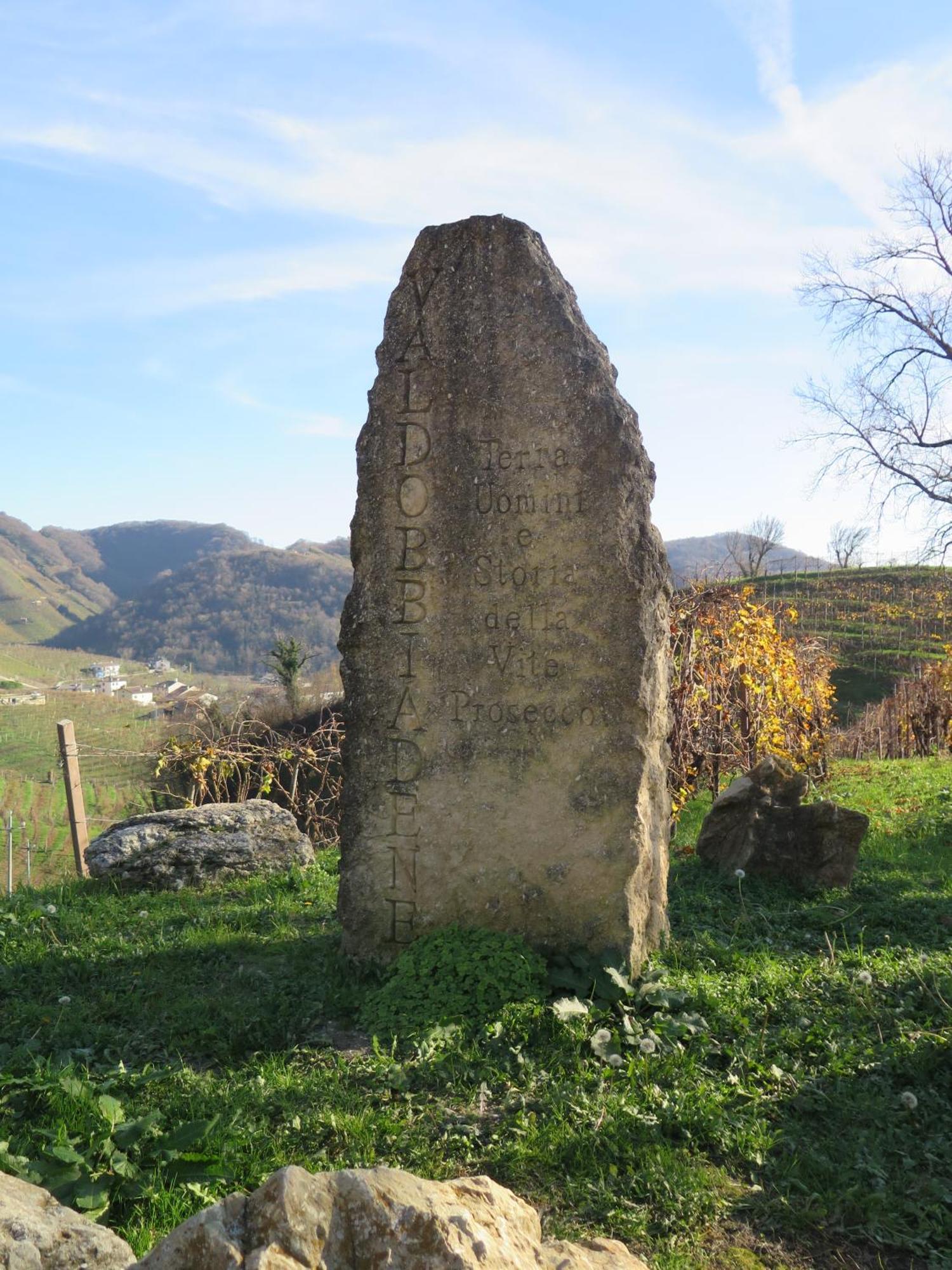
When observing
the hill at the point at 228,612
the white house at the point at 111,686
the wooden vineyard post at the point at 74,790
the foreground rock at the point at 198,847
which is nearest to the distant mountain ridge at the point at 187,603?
the hill at the point at 228,612

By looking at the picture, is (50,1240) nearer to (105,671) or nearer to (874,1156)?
(874,1156)

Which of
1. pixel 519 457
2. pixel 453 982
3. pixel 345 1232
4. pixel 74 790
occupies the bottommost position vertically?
pixel 453 982

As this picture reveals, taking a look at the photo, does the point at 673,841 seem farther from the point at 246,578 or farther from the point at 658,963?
the point at 246,578

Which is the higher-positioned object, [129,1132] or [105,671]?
[129,1132]

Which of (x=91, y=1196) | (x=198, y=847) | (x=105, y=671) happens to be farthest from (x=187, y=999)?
(x=105, y=671)

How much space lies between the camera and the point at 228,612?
82.6 metres

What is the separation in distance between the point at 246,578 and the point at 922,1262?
291 feet

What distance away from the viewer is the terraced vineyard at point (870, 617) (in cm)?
2816

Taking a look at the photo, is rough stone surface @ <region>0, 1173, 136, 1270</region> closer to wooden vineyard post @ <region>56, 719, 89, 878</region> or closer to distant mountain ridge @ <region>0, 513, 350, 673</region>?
wooden vineyard post @ <region>56, 719, 89, 878</region>

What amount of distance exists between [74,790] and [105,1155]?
6288 mm

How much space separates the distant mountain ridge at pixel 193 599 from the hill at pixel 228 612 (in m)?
0.14

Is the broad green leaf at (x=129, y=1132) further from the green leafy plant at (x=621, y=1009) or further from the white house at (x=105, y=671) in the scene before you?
the white house at (x=105, y=671)

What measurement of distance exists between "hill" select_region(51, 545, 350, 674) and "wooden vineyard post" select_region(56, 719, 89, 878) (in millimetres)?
58308

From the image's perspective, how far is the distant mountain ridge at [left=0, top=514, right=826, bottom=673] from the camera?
249 ft
